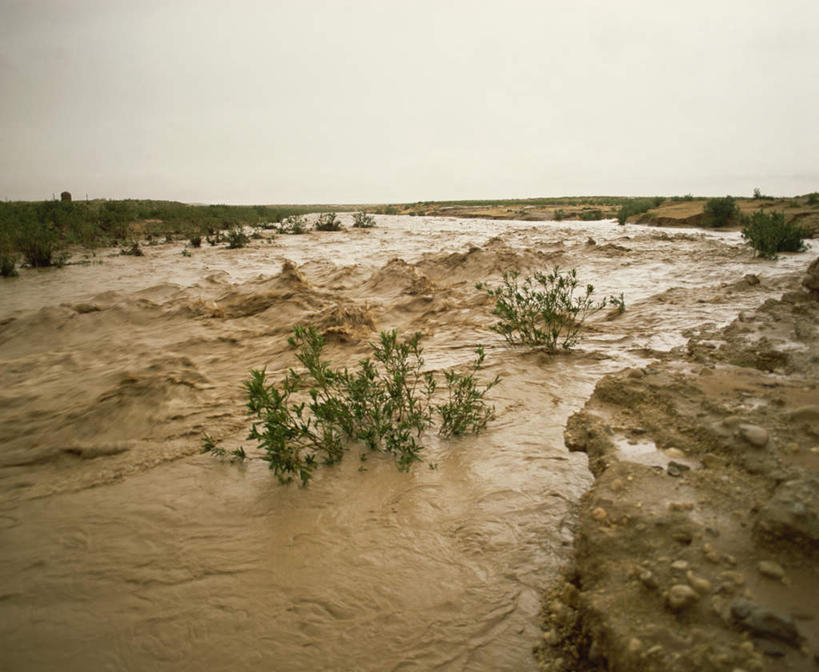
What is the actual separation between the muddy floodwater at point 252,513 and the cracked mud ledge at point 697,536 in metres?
0.32

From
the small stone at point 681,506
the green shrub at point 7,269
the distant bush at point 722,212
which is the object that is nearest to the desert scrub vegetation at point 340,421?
the small stone at point 681,506

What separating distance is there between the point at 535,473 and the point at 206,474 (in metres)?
2.22

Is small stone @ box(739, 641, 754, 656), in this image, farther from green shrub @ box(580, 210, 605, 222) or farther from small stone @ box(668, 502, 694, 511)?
green shrub @ box(580, 210, 605, 222)

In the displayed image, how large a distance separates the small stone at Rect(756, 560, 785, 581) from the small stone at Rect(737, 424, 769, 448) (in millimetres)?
706

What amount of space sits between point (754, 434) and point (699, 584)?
92cm

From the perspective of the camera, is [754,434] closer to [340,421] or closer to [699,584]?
[699,584]

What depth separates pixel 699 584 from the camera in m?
1.35

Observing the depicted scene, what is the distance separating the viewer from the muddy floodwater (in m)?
1.67

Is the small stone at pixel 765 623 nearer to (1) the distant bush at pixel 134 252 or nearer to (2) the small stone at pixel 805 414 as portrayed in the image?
(2) the small stone at pixel 805 414

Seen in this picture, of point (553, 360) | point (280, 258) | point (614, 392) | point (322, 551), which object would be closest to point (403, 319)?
point (553, 360)

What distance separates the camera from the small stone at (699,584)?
1.33 m

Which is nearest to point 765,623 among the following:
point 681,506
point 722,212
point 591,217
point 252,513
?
point 681,506

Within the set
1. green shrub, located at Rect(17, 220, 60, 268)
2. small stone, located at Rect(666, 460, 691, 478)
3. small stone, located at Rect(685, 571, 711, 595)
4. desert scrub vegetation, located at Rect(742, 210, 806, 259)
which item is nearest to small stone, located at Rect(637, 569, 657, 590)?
small stone, located at Rect(685, 571, 711, 595)

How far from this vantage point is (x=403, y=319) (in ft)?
20.9
